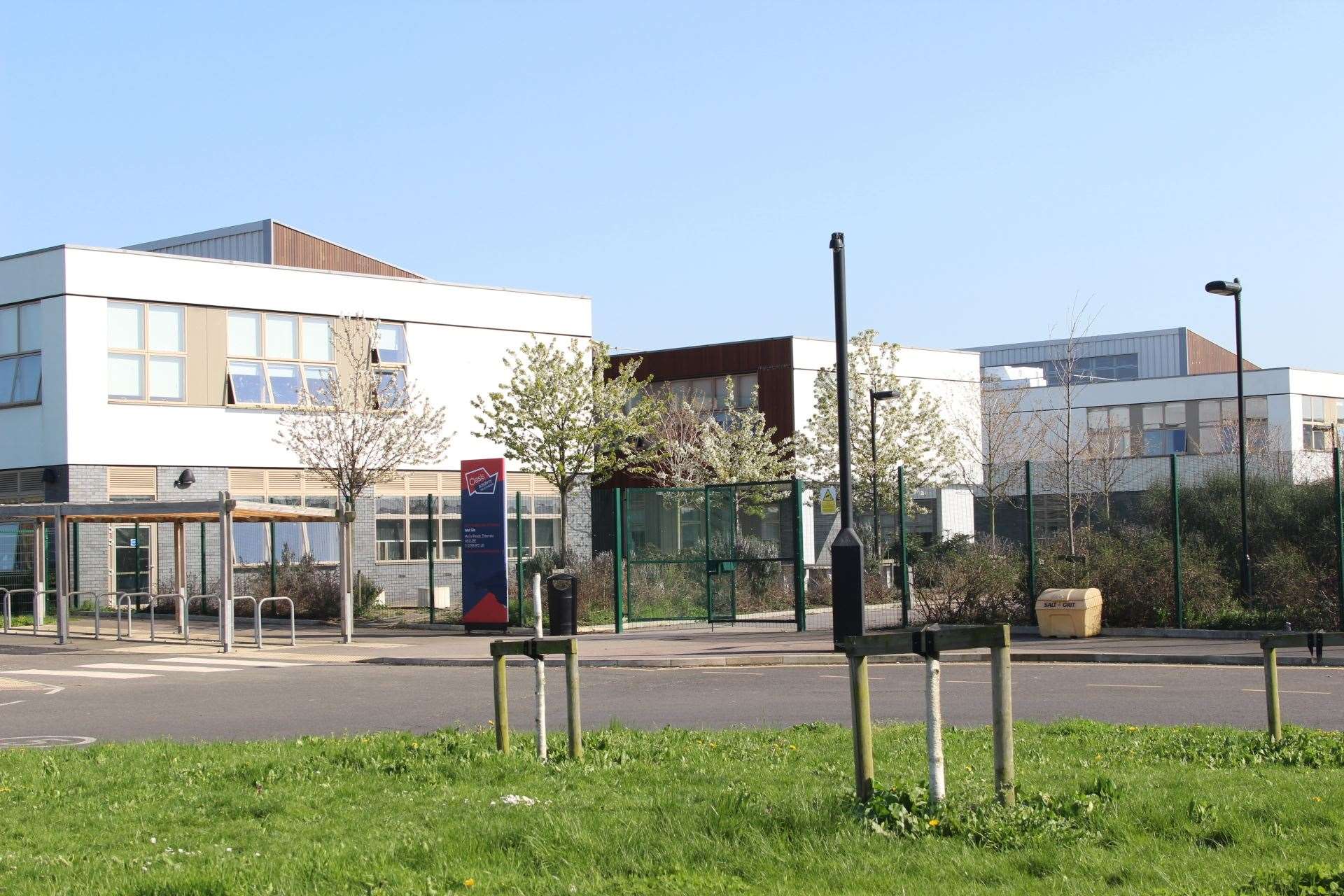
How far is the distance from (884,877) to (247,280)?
33.3m

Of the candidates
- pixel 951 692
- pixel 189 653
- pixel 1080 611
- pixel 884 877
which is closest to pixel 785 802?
pixel 884 877

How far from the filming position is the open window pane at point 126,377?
34469 mm

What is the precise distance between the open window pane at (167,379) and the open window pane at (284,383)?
7.35 ft

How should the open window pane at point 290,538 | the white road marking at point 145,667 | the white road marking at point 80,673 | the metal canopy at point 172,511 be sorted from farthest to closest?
the open window pane at point 290,538 → the metal canopy at point 172,511 → the white road marking at point 145,667 → the white road marking at point 80,673

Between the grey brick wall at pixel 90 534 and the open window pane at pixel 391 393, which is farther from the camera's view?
the open window pane at pixel 391 393

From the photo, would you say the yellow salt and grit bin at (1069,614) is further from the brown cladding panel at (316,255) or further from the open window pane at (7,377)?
the brown cladding panel at (316,255)

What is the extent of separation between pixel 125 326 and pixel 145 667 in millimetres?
15471

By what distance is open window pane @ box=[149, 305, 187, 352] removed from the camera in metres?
35.2

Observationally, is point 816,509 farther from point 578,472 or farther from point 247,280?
point 247,280

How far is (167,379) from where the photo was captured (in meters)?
35.4

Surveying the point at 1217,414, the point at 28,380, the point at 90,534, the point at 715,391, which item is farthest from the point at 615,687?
the point at 1217,414

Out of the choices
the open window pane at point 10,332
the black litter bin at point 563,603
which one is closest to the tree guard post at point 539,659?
the black litter bin at point 563,603

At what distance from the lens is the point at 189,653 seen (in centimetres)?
2431

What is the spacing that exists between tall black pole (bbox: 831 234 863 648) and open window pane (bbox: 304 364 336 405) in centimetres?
1703
